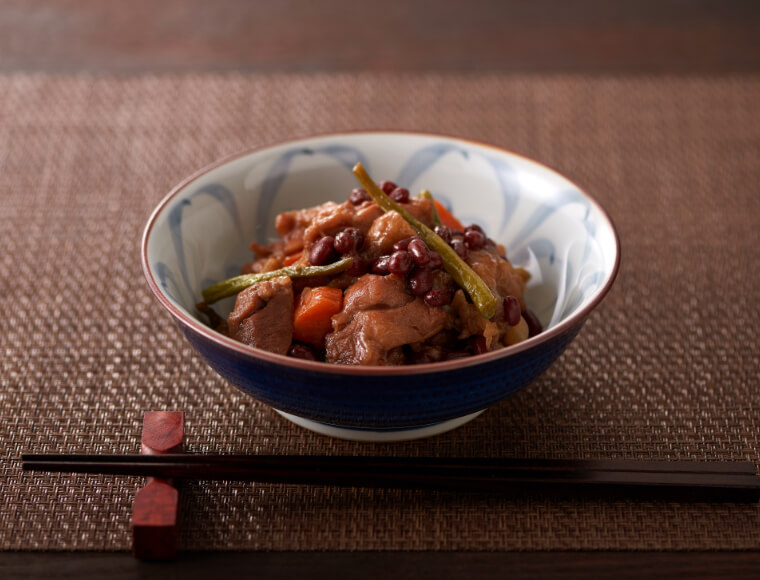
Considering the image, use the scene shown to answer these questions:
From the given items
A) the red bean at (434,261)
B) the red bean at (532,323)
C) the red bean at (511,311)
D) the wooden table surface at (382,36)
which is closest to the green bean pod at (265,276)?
the red bean at (434,261)

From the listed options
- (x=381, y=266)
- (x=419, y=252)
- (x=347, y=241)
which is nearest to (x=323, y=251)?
(x=347, y=241)

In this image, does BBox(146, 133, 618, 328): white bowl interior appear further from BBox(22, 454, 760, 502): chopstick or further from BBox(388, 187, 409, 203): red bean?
BBox(22, 454, 760, 502): chopstick

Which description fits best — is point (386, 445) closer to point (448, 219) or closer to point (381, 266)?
point (381, 266)

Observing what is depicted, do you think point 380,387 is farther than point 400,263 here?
No

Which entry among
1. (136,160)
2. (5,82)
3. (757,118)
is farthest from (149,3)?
(757,118)

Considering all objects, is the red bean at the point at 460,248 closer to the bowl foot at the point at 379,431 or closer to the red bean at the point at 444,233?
the red bean at the point at 444,233

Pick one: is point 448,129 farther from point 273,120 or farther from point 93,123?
point 93,123
